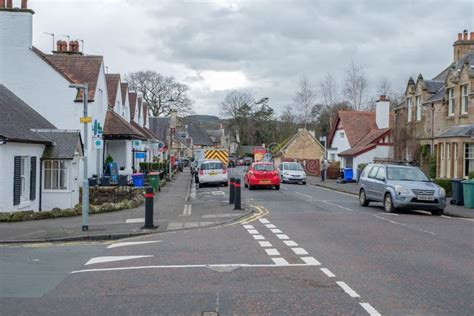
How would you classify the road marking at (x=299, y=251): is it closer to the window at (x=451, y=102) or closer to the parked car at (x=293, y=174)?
the window at (x=451, y=102)

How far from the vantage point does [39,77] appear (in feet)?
94.3

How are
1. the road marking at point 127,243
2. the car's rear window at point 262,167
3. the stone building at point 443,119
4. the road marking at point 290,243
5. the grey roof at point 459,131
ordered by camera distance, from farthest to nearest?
the car's rear window at point 262,167 → the stone building at point 443,119 → the grey roof at point 459,131 → the road marking at point 127,243 → the road marking at point 290,243

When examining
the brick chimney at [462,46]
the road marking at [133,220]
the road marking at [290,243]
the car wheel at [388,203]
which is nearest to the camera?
the road marking at [290,243]

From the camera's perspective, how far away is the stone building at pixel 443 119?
29219 mm

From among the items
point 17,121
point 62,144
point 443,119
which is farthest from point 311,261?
point 443,119

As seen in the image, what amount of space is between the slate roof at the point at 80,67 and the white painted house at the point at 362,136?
24.3 metres

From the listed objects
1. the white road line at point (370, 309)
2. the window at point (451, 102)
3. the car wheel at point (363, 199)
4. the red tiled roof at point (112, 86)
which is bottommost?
the white road line at point (370, 309)

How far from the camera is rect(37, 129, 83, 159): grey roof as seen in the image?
21.8 meters

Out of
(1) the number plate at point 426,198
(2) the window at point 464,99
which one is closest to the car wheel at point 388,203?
(1) the number plate at point 426,198

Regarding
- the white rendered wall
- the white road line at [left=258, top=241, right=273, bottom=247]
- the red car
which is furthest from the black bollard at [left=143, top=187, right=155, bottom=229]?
the red car

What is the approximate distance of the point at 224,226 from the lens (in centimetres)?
1620

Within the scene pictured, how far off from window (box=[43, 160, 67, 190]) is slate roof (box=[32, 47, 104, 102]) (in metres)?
8.71

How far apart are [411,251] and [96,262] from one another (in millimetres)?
6145

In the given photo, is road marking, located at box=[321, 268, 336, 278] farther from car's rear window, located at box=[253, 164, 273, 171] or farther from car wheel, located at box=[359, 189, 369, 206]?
car's rear window, located at box=[253, 164, 273, 171]
